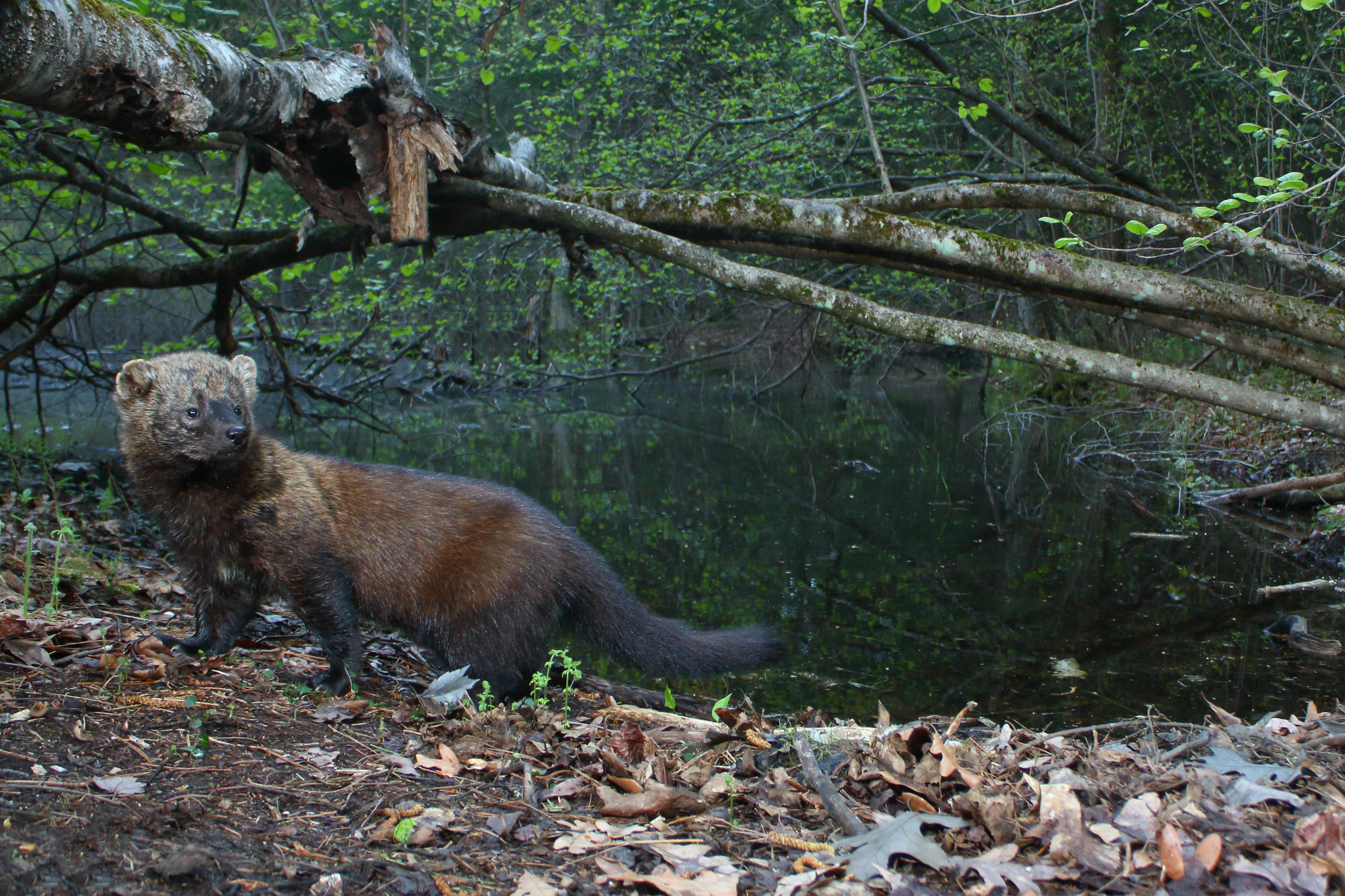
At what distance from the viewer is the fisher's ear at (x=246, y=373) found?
4.47m

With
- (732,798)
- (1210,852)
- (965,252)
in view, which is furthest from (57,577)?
(965,252)

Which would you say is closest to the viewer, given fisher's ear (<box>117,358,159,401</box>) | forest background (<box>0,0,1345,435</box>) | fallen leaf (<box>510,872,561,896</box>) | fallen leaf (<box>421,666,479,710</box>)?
fallen leaf (<box>510,872,561,896</box>)

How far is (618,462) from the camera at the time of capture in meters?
13.0

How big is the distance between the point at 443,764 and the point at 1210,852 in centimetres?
229

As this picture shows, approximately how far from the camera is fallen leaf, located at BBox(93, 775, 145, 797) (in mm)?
2545

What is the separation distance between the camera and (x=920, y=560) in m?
8.06

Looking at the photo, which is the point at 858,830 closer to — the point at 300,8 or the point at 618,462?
the point at 618,462

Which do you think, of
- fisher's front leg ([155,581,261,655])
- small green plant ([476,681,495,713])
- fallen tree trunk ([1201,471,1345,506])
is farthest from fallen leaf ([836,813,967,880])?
fallen tree trunk ([1201,471,1345,506])

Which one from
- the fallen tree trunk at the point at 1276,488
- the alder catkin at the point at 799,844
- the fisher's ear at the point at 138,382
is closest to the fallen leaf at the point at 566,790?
the alder catkin at the point at 799,844

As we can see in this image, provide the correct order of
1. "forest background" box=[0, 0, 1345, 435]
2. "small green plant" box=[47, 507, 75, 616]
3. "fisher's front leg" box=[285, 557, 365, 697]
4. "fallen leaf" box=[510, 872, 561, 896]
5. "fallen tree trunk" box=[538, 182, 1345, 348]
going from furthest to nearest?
"forest background" box=[0, 0, 1345, 435]
"fallen tree trunk" box=[538, 182, 1345, 348]
"fisher's front leg" box=[285, 557, 365, 697]
"small green plant" box=[47, 507, 75, 616]
"fallen leaf" box=[510, 872, 561, 896]

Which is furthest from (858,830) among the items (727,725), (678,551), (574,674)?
(678,551)

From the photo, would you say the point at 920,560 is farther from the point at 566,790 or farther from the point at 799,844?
the point at 799,844

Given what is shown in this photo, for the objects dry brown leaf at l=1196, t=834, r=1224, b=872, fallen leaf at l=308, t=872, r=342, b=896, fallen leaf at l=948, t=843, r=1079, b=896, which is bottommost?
fallen leaf at l=308, t=872, r=342, b=896

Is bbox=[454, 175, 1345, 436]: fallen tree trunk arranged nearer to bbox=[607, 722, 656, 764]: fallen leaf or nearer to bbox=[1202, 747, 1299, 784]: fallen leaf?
bbox=[1202, 747, 1299, 784]: fallen leaf
